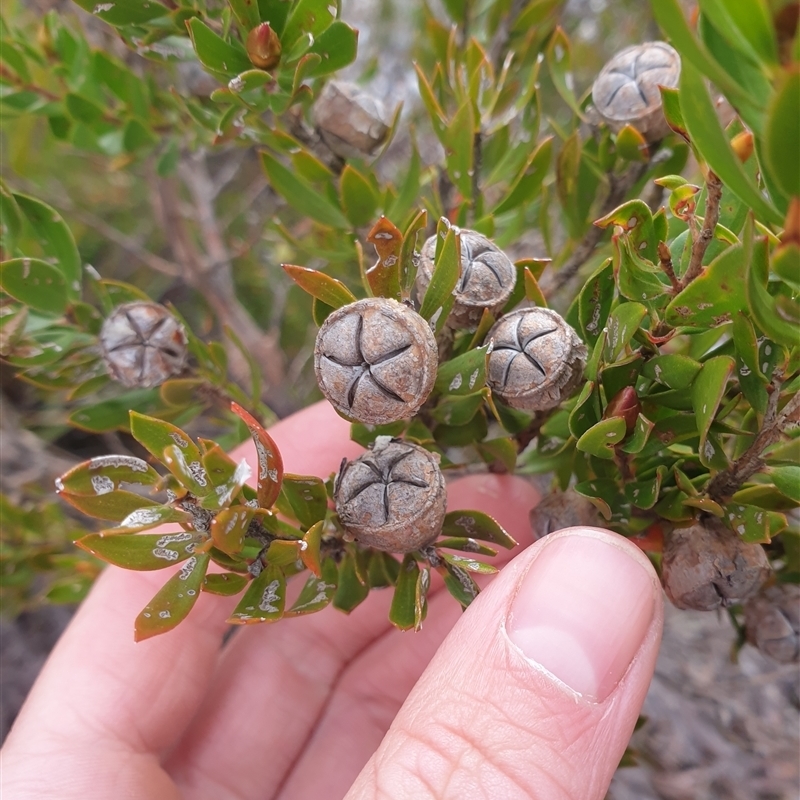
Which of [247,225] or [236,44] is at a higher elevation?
[236,44]

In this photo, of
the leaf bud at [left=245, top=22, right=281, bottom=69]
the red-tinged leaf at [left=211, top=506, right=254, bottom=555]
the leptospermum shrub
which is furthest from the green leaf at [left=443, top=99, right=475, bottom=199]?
the red-tinged leaf at [left=211, top=506, right=254, bottom=555]

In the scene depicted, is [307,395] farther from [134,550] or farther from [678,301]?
[678,301]

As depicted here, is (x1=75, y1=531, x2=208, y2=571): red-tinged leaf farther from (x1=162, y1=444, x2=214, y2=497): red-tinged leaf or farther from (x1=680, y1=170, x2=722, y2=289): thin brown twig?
(x1=680, y1=170, x2=722, y2=289): thin brown twig

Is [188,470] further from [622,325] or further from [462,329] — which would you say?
[622,325]

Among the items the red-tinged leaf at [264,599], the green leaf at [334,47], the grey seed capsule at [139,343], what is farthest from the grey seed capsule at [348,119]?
the red-tinged leaf at [264,599]

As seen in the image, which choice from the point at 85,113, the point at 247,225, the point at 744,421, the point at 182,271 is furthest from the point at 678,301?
the point at 247,225
